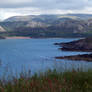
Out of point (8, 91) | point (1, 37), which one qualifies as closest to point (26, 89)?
point (8, 91)

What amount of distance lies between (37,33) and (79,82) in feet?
585

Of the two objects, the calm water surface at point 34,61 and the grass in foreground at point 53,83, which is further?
the calm water surface at point 34,61

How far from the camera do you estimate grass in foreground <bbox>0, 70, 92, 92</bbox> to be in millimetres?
5598

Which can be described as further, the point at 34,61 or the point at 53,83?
the point at 34,61

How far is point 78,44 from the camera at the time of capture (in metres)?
66.1

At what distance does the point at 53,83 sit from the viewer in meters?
6.09

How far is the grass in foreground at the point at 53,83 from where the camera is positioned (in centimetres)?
560

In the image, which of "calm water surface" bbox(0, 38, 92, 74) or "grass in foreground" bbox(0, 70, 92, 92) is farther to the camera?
"calm water surface" bbox(0, 38, 92, 74)

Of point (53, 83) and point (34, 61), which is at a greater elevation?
point (53, 83)

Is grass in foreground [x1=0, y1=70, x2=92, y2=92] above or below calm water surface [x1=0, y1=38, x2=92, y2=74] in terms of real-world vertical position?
above

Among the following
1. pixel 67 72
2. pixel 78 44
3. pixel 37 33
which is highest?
pixel 67 72

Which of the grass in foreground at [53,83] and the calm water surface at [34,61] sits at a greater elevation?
the grass in foreground at [53,83]

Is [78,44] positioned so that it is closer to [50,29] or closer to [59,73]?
[59,73]

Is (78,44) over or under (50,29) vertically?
over
